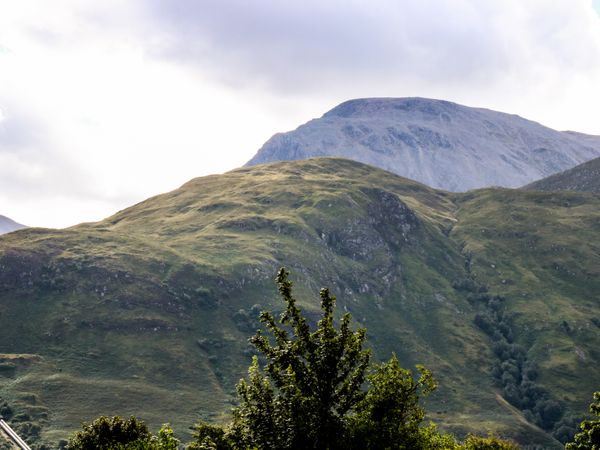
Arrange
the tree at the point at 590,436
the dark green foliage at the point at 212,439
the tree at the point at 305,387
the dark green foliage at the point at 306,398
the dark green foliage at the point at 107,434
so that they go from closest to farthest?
the tree at the point at 305,387 < the dark green foliage at the point at 306,398 < the dark green foliage at the point at 212,439 < the tree at the point at 590,436 < the dark green foliage at the point at 107,434

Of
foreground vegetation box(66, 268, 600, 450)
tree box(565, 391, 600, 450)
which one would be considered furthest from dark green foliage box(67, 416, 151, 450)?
tree box(565, 391, 600, 450)

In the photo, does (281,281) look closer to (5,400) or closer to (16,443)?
(16,443)

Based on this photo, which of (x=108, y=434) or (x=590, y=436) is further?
(x=108, y=434)

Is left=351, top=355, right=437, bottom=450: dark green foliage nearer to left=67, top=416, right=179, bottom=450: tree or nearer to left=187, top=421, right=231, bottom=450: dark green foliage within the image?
left=187, top=421, right=231, bottom=450: dark green foliage

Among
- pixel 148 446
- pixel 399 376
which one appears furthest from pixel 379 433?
pixel 148 446

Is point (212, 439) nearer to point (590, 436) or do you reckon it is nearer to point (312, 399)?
point (312, 399)

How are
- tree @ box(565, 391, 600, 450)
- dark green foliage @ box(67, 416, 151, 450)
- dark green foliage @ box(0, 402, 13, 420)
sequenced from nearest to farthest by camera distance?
tree @ box(565, 391, 600, 450) → dark green foliage @ box(67, 416, 151, 450) → dark green foliage @ box(0, 402, 13, 420)

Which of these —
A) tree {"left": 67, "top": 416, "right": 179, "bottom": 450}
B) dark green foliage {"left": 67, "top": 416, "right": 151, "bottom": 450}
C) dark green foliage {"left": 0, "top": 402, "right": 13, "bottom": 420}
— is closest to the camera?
tree {"left": 67, "top": 416, "right": 179, "bottom": 450}

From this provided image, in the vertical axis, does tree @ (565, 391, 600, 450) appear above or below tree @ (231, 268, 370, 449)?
below

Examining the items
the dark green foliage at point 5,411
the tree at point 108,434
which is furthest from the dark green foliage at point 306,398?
the dark green foliage at point 5,411

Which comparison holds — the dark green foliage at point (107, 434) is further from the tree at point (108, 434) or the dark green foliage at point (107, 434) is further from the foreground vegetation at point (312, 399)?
the foreground vegetation at point (312, 399)

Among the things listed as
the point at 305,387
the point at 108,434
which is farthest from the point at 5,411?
the point at 305,387

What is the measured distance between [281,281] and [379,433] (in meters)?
9.60

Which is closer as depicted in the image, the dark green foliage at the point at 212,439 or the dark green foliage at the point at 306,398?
the dark green foliage at the point at 306,398
